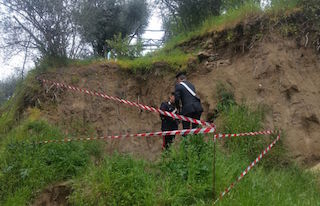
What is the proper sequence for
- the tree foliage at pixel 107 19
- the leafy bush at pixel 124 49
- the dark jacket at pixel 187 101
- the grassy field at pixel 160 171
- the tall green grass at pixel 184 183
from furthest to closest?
the leafy bush at pixel 124 49
the tree foliage at pixel 107 19
the dark jacket at pixel 187 101
the grassy field at pixel 160 171
the tall green grass at pixel 184 183

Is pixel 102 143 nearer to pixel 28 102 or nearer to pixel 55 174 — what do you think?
pixel 55 174

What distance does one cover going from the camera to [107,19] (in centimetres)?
1248

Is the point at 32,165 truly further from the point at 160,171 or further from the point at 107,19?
the point at 107,19

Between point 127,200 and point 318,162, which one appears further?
point 318,162

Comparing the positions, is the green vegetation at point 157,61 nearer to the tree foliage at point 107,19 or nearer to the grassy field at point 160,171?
the tree foliage at point 107,19

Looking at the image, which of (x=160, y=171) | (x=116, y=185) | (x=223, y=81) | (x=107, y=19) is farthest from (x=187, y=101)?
(x=107, y=19)

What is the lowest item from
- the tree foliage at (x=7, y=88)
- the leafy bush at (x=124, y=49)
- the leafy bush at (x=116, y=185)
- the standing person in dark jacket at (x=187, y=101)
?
the leafy bush at (x=116, y=185)

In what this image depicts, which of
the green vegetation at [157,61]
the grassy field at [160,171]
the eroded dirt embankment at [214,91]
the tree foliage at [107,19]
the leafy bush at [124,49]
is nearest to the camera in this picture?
the grassy field at [160,171]

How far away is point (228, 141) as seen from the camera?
22.2 feet

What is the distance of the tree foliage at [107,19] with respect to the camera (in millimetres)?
9461

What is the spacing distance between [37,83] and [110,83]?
204cm

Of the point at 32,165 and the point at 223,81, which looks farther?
the point at 223,81

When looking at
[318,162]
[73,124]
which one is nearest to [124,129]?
[73,124]

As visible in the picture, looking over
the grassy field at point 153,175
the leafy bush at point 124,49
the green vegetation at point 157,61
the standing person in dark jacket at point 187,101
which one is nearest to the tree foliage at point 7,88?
the leafy bush at point 124,49
